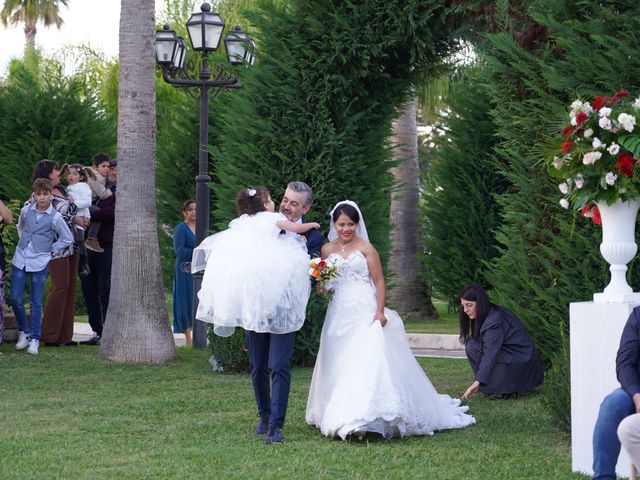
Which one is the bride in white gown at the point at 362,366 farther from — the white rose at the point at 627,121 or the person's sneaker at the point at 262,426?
the white rose at the point at 627,121

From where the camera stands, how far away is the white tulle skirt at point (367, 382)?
786 cm

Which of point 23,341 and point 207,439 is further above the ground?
point 23,341

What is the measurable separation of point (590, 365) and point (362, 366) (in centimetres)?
182

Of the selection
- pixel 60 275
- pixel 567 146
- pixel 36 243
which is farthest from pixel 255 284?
pixel 60 275

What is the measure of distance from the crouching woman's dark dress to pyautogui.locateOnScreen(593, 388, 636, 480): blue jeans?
3756 millimetres

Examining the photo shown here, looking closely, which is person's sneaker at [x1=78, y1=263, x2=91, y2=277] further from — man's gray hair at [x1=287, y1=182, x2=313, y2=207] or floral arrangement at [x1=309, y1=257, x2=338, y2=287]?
floral arrangement at [x1=309, y1=257, x2=338, y2=287]

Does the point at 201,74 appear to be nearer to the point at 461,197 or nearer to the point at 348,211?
the point at 461,197

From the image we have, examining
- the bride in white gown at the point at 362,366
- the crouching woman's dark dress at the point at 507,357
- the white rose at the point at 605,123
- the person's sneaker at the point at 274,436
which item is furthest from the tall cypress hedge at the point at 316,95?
the white rose at the point at 605,123

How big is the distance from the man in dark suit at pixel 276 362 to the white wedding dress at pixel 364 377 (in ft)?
1.20

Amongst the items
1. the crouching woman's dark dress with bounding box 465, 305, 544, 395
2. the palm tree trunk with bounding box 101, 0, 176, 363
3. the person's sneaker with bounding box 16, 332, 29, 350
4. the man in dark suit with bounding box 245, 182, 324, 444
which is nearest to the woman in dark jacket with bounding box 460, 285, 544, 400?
the crouching woman's dark dress with bounding box 465, 305, 544, 395

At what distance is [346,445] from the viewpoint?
7.70 metres

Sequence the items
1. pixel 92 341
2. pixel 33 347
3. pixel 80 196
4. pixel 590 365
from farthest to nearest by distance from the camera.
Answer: pixel 92 341 < pixel 80 196 < pixel 33 347 < pixel 590 365

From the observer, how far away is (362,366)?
802cm

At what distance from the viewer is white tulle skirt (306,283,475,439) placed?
786 cm
